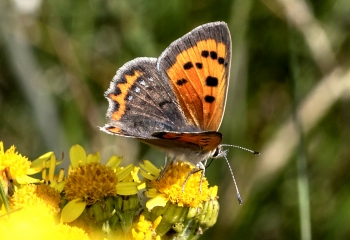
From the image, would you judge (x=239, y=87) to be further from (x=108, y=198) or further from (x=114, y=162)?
(x=108, y=198)

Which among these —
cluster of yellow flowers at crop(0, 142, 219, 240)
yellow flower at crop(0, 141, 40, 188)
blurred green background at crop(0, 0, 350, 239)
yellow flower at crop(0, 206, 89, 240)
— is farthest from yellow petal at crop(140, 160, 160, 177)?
blurred green background at crop(0, 0, 350, 239)

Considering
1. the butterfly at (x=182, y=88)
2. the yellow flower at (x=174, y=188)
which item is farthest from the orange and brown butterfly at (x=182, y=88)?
the yellow flower at (x=174, y=188)

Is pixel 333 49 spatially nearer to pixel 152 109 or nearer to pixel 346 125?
pixel 346 125

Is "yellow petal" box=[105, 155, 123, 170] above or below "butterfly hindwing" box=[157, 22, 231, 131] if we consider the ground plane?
below

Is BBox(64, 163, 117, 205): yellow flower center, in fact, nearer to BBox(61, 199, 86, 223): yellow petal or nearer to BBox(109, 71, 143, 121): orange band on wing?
BBox(61, 199, 86, 223): yellow petal

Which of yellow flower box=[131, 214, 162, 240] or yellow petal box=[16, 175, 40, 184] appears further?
yellow petal box=[16, 175, 40, 184]

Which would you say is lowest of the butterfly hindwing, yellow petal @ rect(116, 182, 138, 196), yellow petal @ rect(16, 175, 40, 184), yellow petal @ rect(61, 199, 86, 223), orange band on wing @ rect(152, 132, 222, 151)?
yellow petal @ rect(61, 199, 86, 223)

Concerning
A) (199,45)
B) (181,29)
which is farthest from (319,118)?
(199,45)
